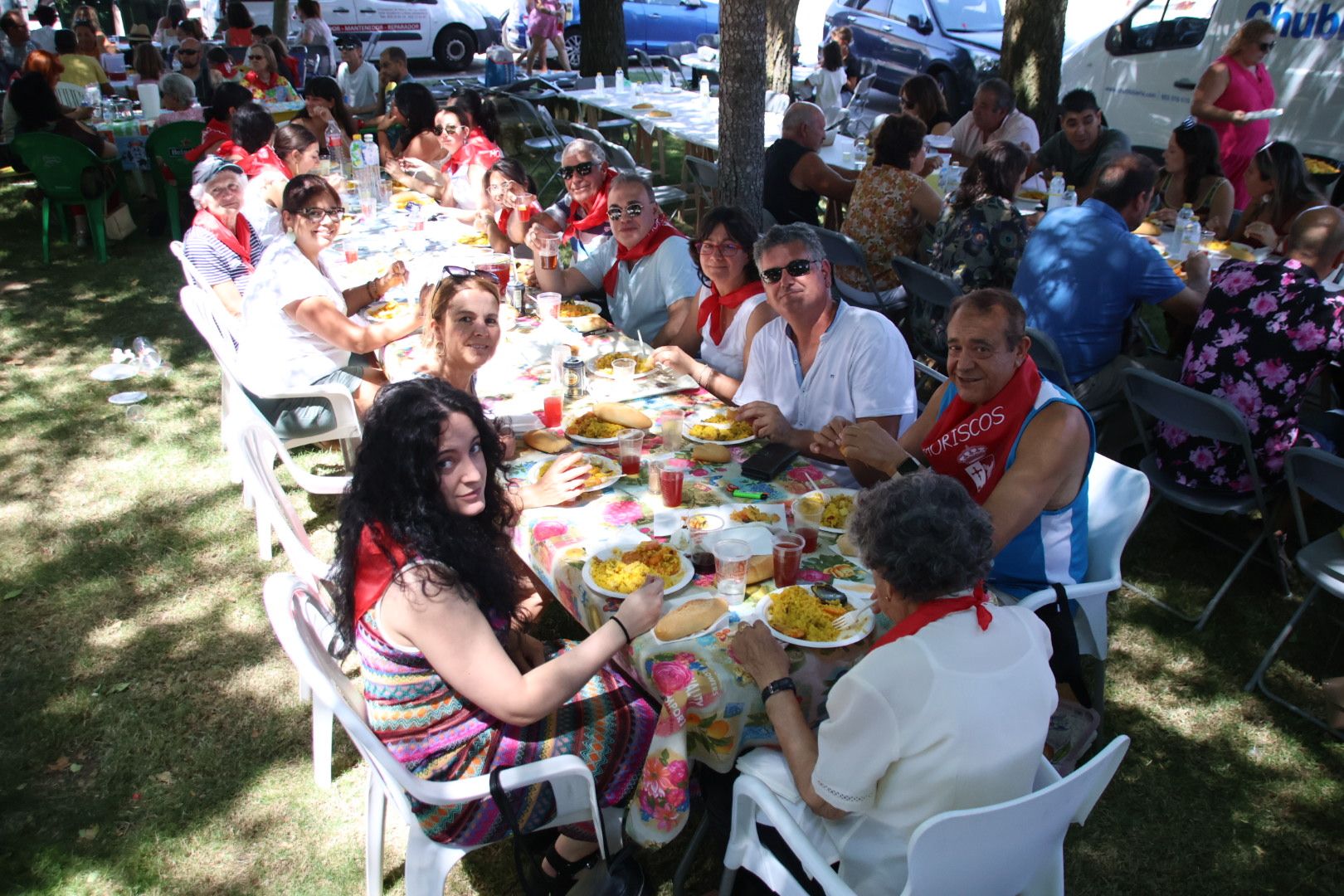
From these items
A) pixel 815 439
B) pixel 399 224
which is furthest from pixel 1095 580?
pixel 399 224

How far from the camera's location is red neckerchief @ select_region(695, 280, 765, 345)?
3961mm

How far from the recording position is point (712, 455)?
2.97m

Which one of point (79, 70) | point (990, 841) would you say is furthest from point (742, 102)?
point (79, 70)

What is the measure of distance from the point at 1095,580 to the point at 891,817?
4.51ft

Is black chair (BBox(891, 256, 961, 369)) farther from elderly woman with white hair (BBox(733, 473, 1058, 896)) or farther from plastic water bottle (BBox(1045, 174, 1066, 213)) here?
elderly woman with white hair (BBox(733, 473, 1058, 896))

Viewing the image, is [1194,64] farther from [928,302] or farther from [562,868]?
[562,868]

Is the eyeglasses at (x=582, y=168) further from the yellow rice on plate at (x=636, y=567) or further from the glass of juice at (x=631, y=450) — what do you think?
the yellow rice on plate at (x=636, y=567)

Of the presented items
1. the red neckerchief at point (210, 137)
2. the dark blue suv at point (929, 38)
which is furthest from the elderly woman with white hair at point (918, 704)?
the dark blue suv at point (929, 38)

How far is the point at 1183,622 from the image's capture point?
3.78 m

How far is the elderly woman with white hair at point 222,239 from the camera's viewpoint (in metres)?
4.84

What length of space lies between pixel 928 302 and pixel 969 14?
9711 millimetres

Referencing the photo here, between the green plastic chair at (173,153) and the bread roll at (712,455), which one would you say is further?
the green plastic chair at (173,153)

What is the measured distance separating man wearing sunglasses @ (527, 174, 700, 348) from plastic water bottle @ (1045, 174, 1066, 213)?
2.87 meters

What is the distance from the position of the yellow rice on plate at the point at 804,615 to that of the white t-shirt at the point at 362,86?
1051 cm
